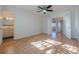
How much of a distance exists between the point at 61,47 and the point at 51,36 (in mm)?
485

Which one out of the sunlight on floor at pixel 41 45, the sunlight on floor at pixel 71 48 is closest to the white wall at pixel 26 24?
Answer: the sunlight on floor at pixel 41 45

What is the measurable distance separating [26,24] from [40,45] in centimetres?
75

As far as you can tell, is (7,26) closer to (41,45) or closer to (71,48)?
(41,45)

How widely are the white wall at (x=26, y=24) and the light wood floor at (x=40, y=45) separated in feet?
0.54

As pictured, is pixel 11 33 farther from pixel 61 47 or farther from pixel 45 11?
pixel 61 47

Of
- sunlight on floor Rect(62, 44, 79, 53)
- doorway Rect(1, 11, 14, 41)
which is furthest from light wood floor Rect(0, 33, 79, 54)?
doorway Rect(1, 11, 14, 41)

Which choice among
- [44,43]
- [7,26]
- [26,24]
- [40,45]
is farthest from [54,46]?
[7,26]

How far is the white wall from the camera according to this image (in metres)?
2.20

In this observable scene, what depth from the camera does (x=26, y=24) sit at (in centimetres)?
238

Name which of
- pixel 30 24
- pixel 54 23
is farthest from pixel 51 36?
pixel 30 24

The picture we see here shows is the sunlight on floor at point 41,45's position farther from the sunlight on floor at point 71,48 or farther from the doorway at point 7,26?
the doorway at point 7,26

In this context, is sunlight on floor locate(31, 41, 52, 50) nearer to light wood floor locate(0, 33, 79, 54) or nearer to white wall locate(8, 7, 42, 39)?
light wood floor locate(0, 33, 79, 54)

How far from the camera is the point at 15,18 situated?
213cm
